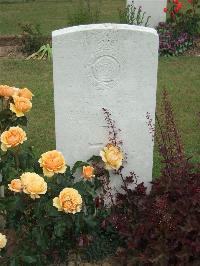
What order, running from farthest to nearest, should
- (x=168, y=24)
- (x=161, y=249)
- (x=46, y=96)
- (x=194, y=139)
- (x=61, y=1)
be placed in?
(x=61, y=1) < (x=168, y=24) < (x=46, y=96) < (x=194, y=139) < (x=161, y=249)

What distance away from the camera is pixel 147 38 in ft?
12.2

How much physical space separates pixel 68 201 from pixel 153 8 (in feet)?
22.8

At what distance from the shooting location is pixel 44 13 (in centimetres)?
1308

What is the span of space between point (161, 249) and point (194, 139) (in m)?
2.56

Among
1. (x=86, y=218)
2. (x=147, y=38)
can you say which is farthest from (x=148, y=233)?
(x=147, y=38)

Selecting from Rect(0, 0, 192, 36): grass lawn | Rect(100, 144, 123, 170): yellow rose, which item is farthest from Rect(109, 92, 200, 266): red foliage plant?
Rect(0, 0, 192, 36): grass lawn

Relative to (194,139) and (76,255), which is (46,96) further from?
(76,255)

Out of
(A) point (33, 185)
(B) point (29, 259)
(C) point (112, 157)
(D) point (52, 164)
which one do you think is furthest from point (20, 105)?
(B) point (29, 259)

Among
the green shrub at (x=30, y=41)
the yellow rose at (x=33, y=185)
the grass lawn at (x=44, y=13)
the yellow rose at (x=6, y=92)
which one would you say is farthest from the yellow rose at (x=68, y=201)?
the grass lawn at (x=44, y=13)

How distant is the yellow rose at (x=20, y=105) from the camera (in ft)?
12.1

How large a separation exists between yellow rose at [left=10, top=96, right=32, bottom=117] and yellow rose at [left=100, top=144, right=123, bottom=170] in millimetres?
608

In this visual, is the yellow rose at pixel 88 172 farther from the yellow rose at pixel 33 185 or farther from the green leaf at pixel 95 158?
the yellow rose at pixel 33 185

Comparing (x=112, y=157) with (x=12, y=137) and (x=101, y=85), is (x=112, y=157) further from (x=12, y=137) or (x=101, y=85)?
(x=12, y=137)

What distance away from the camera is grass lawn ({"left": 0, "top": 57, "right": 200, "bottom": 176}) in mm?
5969
